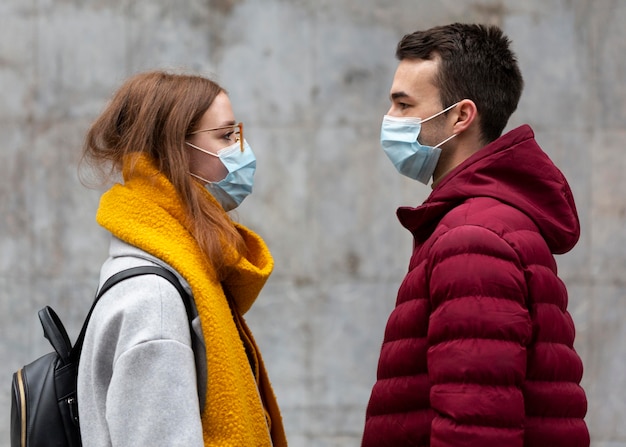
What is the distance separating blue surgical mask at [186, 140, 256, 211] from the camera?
9.75ft

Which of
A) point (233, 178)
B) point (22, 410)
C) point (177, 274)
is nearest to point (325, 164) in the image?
point (233, 178)

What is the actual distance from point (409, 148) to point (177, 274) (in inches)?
32.2

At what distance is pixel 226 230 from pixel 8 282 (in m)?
3.46

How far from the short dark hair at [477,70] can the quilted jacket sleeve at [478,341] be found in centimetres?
51

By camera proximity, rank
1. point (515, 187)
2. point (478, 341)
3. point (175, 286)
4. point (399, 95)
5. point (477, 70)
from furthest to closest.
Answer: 1. point (399, 95)
2. point (477, 70)
3. point (515, 187)
4. point (175, 286)
5. point (478, 341)

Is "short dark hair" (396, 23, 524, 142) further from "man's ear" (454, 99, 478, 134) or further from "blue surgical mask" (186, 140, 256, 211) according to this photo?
"blue surgical mask" (186, 140, 256, 211)

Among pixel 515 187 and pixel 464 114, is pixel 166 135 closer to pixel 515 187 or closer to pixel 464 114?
pixel 464 114

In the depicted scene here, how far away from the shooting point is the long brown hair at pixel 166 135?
2760mm

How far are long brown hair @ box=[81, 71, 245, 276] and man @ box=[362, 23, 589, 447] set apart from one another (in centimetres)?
54

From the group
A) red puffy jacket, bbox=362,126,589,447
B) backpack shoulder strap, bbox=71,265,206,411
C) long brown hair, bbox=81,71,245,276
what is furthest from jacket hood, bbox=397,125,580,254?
backpack shoulder strap, bbox=71,265,206,411

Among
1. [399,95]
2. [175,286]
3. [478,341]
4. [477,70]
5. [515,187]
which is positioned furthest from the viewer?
[399,95]

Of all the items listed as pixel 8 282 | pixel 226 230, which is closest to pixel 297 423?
pixel 8 282

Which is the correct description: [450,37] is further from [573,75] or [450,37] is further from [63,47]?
[63,47]

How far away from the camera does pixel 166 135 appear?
2.79m
